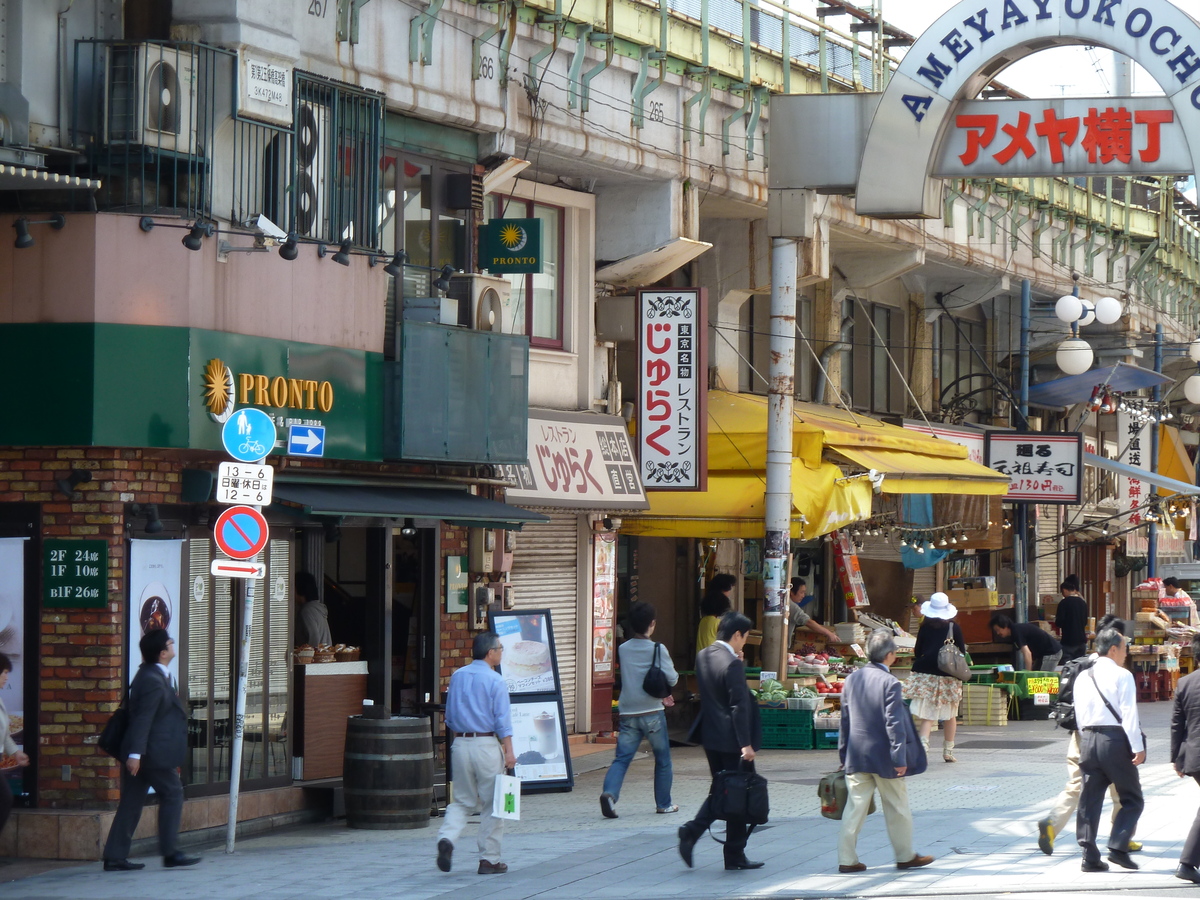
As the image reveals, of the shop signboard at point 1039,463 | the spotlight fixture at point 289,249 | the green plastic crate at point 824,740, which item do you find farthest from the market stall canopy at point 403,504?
the shop signboard at point 1039,463

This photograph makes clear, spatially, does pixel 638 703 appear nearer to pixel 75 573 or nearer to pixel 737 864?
pixel 737 864

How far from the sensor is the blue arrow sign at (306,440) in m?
13.9

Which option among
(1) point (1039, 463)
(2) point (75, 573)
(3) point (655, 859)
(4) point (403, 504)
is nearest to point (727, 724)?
(3) point (655, 859)

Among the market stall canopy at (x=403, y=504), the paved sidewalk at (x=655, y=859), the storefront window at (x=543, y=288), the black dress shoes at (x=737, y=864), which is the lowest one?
the paved sidewalk at (x=655, y=859)

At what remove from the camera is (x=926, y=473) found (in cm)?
2188

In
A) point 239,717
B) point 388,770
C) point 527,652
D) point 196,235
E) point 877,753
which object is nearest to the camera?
point 877,753

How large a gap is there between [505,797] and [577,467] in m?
7.33

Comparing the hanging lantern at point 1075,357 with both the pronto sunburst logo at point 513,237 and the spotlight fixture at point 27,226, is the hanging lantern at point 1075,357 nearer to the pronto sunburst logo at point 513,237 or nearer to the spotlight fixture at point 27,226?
the pronto sunburst logo at point 513,237

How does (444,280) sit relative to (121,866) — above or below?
above

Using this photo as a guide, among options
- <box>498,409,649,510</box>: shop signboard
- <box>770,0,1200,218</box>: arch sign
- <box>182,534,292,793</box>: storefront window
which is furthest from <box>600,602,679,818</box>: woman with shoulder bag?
<box>770,0,1200,218</box>: arch sign

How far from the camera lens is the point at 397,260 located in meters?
15.3

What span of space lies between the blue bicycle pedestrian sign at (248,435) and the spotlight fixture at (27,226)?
1913mm

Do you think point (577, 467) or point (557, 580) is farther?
point (557, 580)

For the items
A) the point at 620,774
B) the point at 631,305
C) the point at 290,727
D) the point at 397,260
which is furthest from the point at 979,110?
the point at 290,727
